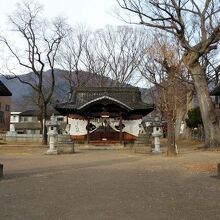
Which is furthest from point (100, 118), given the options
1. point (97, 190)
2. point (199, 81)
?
point (97, 190)

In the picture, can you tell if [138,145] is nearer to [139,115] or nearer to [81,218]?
[139,115]

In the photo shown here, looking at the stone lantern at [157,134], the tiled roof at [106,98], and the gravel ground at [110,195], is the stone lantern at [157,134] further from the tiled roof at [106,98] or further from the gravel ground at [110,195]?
the gravel ground at [110,195]

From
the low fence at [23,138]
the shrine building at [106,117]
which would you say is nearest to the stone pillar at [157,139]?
the shrine building at [106,117]

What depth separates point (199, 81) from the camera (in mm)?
28562

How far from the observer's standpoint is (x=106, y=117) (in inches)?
1337

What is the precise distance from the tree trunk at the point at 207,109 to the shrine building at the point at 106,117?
Answer: 19.3 feet

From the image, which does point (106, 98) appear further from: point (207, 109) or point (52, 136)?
point (207, 109)

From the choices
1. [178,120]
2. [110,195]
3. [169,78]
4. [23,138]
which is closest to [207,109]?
[169,78]

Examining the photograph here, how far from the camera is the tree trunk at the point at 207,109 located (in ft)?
91.3

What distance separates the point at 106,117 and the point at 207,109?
8.82 metres

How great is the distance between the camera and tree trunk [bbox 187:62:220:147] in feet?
91.3

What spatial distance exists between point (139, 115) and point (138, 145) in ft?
19.3

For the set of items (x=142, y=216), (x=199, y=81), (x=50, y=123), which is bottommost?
(x=142, y=216)

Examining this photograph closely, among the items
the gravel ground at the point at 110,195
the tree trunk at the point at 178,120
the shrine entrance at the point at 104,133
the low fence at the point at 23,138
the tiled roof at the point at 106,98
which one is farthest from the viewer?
the low fence at the point at 23,138
